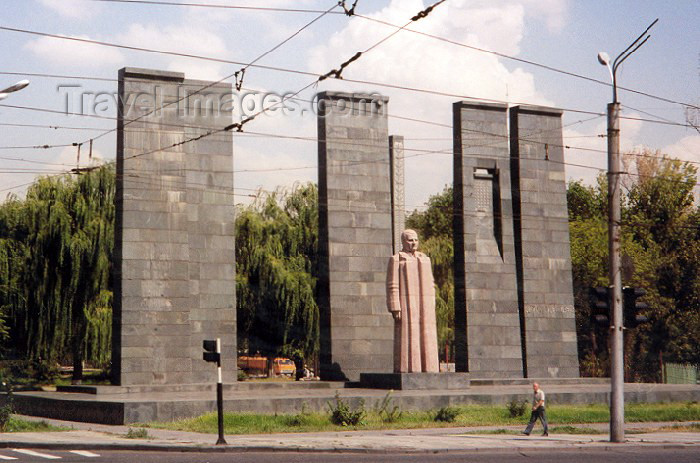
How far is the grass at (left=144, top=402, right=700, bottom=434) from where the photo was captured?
24.1 m

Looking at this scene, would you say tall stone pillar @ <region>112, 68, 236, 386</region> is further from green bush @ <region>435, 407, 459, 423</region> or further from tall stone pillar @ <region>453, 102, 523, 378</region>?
green bush @ <region>435, 407, 459, 423</region>

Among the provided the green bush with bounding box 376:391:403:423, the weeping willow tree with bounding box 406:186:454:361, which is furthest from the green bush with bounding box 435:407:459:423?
the weeping willow tree with bounding box 406:186:454:361

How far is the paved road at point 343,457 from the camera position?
17453mm

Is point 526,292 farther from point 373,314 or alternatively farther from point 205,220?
point 205,220

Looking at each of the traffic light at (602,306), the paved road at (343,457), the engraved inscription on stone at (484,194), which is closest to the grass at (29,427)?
the paved road at (343,457)

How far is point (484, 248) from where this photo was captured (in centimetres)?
3550

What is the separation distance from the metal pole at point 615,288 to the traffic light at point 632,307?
0.15 m

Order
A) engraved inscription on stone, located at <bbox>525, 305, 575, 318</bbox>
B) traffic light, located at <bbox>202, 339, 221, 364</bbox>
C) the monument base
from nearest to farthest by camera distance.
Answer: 1. traffic light, located at <bbox>202, 339, 221, 364</bbox>
2. the monument base
3. engraved inscription on stone, located at <bbox>525, 305, 575, 318</bbox>

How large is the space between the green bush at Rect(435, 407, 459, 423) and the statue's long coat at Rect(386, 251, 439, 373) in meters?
4.61

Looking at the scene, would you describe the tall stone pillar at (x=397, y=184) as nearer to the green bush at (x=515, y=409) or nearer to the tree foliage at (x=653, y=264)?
the green bush at (x=515, y=409)

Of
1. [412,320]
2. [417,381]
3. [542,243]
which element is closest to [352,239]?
[412,320]

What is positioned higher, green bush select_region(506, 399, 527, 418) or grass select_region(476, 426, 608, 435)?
green bush select_region(506, 399, 527, 418)

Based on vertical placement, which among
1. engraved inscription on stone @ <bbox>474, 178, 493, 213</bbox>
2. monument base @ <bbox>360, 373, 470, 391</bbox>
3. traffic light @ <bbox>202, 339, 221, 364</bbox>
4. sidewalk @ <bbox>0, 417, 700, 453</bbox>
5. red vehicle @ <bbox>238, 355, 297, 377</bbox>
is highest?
engraved inscription on stone @ <bbox>474, 178, 493, 213</bbox>

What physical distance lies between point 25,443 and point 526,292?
65.7 feet
